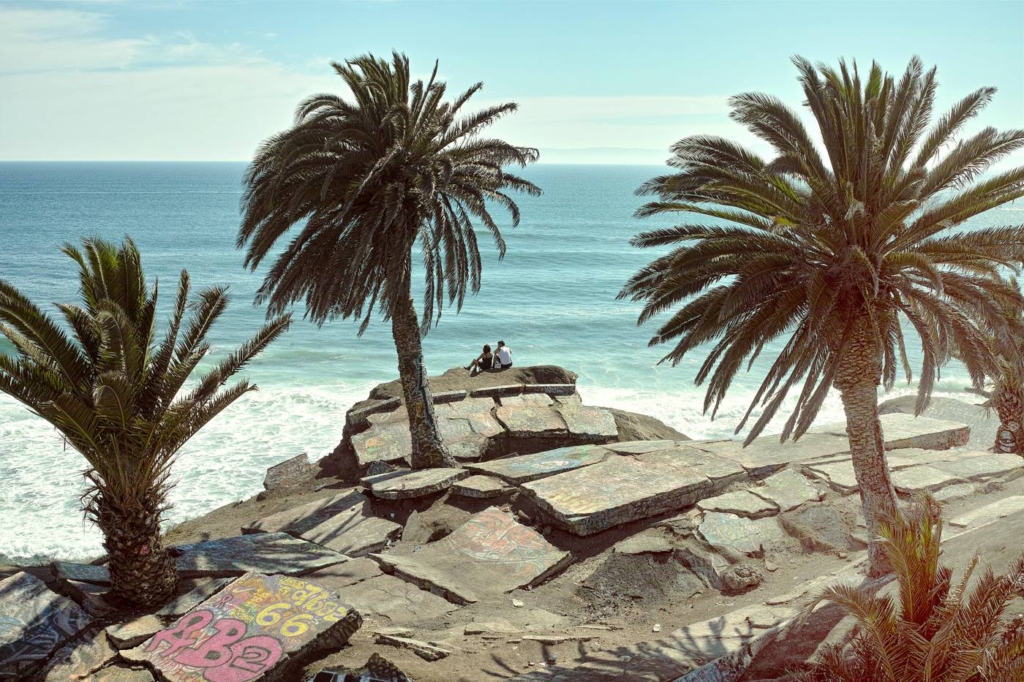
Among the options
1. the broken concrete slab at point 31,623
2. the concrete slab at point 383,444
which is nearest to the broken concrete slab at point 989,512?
the concrete slab at point 383,444

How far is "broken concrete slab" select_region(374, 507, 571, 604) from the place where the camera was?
11.1m

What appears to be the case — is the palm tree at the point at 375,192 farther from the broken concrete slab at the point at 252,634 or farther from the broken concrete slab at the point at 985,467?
the broken concrete slab at the point at 985,467

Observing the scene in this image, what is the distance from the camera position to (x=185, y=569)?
10.3m

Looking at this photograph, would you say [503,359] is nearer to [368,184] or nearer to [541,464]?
[541,464]

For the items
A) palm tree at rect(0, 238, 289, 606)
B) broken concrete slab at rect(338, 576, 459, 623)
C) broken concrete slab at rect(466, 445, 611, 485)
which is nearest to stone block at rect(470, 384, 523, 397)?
broken concrete slab at rect(466, 445, 611, 485)

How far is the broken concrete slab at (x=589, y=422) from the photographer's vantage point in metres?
17.8

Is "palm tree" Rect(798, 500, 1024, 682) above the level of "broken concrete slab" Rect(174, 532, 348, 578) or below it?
above

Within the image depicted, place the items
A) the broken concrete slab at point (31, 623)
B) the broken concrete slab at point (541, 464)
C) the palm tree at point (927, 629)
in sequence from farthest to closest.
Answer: the broken concrete slab at point (541, 464) < the broken concrete slab at point (31, 623) < the palm tree at point (927, 629)

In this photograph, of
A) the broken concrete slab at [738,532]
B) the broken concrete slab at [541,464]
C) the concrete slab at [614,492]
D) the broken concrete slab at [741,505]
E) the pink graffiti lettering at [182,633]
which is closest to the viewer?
the pink graffiti lettering at [182,633]

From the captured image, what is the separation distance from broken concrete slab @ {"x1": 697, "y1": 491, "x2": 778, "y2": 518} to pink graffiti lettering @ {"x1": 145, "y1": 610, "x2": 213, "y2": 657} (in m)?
7.52

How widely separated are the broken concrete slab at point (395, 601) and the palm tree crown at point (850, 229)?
184 inches

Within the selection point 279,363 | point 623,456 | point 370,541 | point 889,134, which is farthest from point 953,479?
point 279,363

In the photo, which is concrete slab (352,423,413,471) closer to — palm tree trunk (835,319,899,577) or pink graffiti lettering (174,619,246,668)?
pink graffiti lettering (174,619,246,668)

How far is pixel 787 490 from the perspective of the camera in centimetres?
1312
